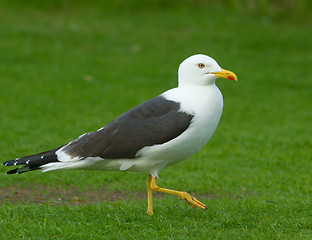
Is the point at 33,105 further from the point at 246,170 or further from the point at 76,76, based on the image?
the point at 246,170

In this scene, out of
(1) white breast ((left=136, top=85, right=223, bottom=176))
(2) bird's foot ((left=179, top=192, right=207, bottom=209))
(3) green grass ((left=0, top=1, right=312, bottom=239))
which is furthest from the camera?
(2) bird's foot ((left=179, top=192, right=207, bottom=209))

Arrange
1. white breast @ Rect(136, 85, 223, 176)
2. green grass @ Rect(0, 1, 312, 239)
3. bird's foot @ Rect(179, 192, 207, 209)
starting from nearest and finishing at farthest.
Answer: white breast @ Rect(136, 85, 223, 176) < green grass @ Rect(0, 1, 312, 239) < bird's foot @ Rect(179, 192, 207, 209)

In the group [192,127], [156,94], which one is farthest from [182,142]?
[156,94]

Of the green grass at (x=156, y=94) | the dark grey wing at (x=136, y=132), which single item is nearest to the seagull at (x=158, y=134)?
the dark grey wing at (x=136, y=132)

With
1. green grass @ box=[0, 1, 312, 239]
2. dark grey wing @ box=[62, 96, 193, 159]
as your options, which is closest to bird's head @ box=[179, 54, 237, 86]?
dark grey wing @ box=[62, 96, 193, 159]

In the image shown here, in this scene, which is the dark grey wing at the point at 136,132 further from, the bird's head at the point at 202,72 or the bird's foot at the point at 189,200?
the bird's foot at the point at 189,200

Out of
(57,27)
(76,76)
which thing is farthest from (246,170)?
(57,27)

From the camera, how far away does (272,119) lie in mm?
12102

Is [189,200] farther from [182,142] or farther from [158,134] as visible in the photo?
[158,134]

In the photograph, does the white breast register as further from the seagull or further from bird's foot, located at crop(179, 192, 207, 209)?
bird's foot, located at crop(179, 192, 207, 209)

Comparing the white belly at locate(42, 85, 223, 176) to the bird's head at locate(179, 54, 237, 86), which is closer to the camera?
the white belly at locate(42, 85, 223, 176)

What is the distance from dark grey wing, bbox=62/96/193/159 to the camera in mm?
5730

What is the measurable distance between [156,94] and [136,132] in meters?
7.27

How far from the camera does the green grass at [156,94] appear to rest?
19.4ft
